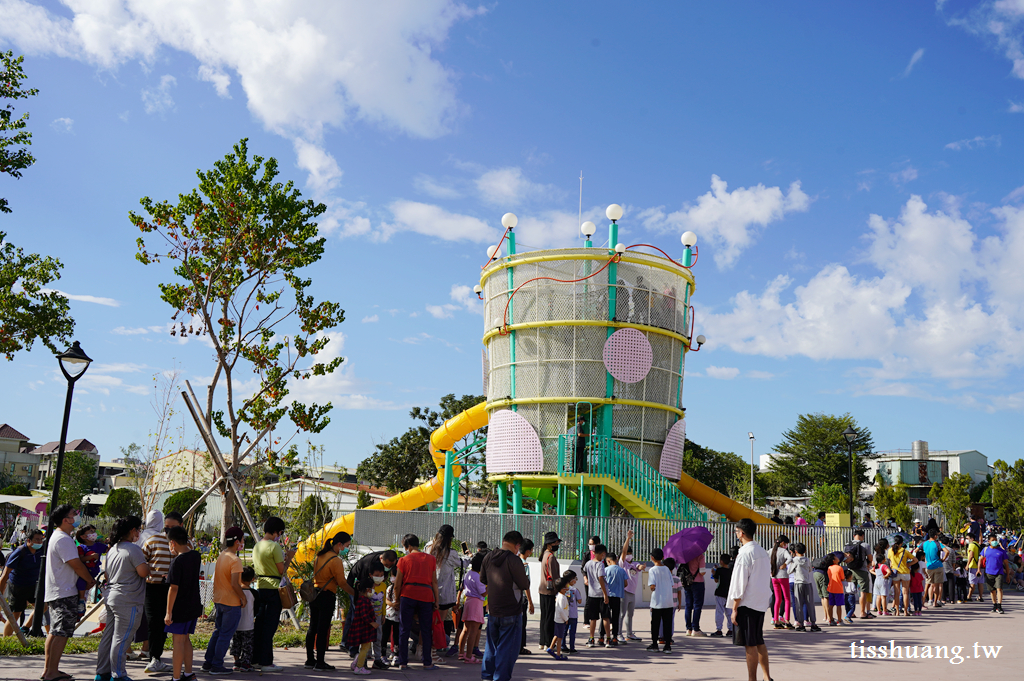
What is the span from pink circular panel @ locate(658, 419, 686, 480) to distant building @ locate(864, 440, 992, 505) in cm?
5805

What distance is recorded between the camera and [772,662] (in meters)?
10.6

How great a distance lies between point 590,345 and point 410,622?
45.2 feet

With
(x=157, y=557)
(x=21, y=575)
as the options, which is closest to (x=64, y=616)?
(x=157, y=557)

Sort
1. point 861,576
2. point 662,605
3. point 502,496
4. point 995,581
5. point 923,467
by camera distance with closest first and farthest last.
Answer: point 662,605 < point 861,576 < point 995,581 < point 502,496 < point 923,467

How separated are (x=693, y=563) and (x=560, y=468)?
8364 mm

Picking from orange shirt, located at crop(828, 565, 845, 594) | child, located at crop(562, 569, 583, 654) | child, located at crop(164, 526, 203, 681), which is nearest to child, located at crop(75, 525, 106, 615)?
child, located at crop(164, 526, 203, 681)

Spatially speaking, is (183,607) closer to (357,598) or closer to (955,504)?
(357,598)

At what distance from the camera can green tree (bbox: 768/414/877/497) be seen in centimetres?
6519

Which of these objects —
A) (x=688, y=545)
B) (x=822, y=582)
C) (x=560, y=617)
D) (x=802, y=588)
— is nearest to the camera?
(x=560, y=617)

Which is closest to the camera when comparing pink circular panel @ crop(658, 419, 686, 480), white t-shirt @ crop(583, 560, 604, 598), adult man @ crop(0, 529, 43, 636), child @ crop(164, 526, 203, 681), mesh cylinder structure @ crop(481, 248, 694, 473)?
child @ crop(164, 526, 203, 681)

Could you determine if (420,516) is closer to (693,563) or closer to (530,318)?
(530,318)

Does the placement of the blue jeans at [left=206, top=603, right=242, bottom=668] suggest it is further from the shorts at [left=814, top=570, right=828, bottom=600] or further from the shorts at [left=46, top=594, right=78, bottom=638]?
the shorts at [left=814, top=570, right=828, bottom=600]

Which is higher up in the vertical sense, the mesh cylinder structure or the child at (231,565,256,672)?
the mesh cylinder structure

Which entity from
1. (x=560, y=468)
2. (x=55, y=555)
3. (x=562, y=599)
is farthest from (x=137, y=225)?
(x=560, y=468)
